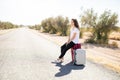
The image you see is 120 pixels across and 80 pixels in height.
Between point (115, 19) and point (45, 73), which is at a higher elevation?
point (115, 19)

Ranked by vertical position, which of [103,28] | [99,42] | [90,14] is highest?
[90,14]

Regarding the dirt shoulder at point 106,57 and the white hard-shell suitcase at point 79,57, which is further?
the dirt shoulder at point 106,57

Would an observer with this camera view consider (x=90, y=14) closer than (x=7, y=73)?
No

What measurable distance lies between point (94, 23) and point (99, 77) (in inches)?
746

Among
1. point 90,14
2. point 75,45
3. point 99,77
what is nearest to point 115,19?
point 90,14

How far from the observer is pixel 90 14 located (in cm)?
2481

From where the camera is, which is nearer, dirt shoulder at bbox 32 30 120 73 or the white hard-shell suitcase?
the white hard-shell suitcase

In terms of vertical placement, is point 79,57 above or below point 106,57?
above

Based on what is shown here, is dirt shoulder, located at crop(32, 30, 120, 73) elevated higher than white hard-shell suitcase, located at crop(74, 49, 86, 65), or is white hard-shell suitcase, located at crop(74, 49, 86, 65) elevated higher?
white hard-shell suitcase, located at crop(74, 49, 86, 65)

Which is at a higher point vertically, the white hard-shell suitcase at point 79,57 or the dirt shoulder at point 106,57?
the white hard-shell suitcase at point 79,57

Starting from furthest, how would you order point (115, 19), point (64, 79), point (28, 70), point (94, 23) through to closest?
point (94, 23) < point (115, 19) < point (28, 70) < point (64, 79)

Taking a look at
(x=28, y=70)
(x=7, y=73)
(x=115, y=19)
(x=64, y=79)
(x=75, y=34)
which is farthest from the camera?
(x=115, y=19)

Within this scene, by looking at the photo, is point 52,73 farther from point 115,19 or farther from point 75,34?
point 115,19

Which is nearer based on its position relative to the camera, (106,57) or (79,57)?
(79,57)
